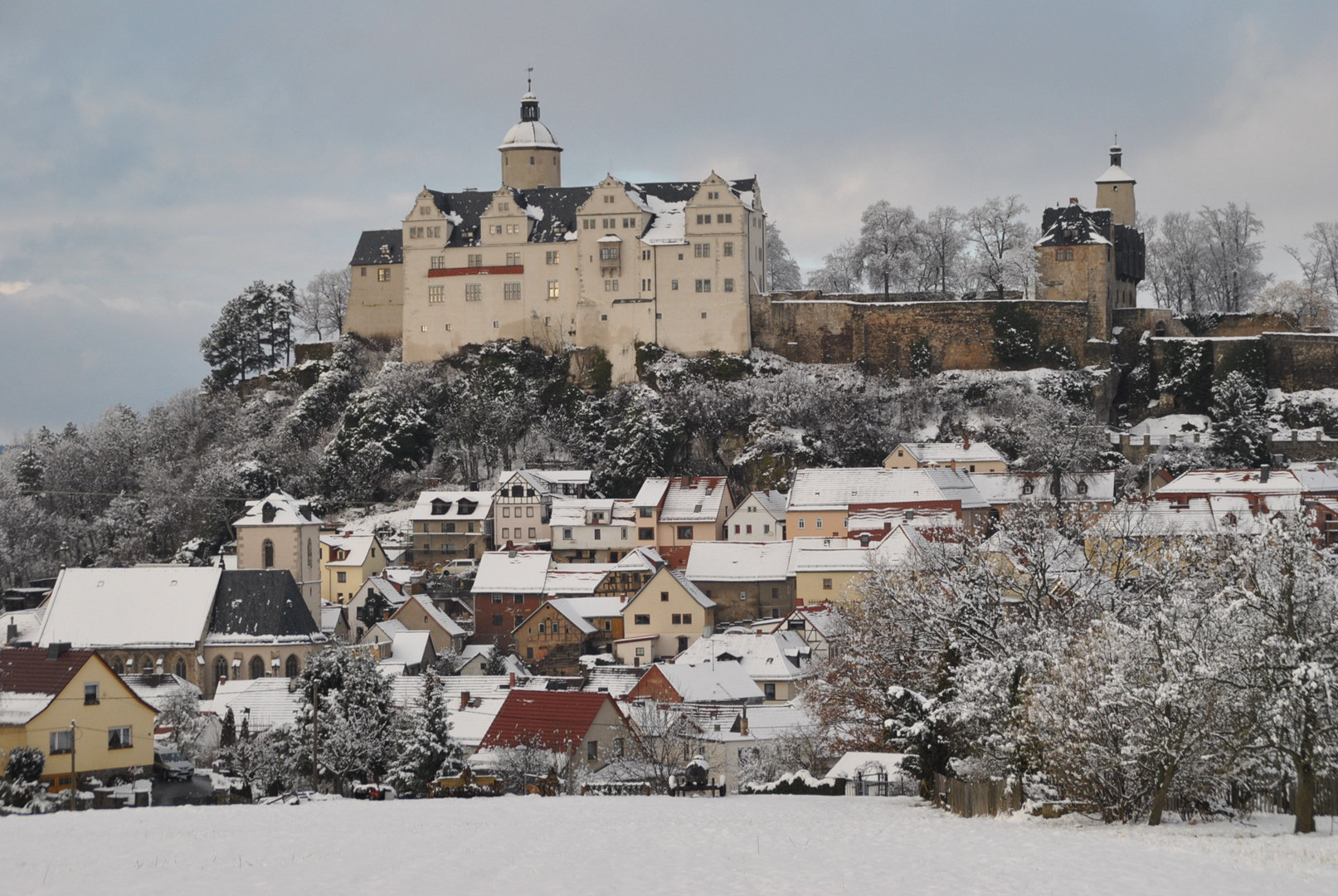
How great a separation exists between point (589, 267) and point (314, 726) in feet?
153

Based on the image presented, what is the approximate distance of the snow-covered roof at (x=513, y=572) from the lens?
63.8 metres

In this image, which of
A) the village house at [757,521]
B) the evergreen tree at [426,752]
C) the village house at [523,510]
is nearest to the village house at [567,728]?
the evergreen tree at [426,752]

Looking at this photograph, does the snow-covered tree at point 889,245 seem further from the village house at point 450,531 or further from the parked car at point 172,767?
the parked car at point 172,767

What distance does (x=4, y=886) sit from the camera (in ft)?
47.8

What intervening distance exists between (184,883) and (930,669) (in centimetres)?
1801

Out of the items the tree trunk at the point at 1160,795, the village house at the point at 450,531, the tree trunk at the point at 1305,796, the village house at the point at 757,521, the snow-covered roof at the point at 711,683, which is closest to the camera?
the tree trunk at the point at 1305,796

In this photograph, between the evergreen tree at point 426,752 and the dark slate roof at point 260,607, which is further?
the dark slate roof at point 260,607

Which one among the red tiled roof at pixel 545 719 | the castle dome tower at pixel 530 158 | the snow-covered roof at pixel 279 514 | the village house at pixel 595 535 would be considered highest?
the castle dome tower at pixel 530 158


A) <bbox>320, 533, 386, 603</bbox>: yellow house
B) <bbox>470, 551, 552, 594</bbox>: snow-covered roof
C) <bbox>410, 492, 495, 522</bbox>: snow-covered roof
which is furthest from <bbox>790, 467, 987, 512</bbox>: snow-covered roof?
<bbox>320, 533, 386, 603</bbox>: yellow house

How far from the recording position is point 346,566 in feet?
225

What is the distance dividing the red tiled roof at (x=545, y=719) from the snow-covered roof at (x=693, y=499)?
28661 millimetres

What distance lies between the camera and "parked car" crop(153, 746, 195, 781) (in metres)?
35.9

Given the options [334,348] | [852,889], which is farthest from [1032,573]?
[334,348]

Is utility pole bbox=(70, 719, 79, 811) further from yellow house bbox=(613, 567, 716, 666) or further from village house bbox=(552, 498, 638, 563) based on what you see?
village house bbox=(552, 498, 638, 563)
